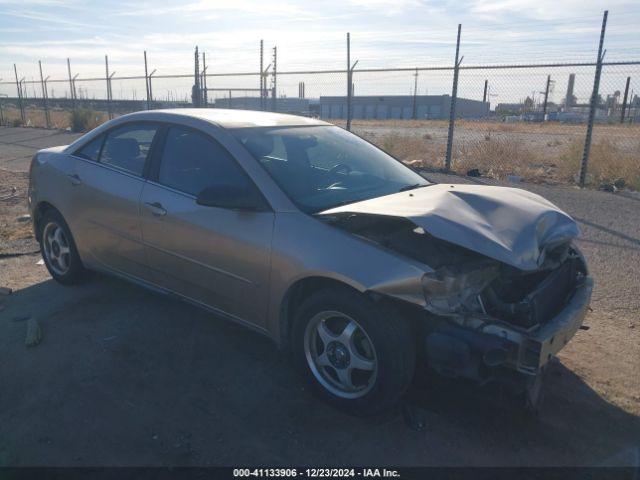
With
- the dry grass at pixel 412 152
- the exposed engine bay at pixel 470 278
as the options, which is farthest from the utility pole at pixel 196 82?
the exposed engine bay at pixel 470 278

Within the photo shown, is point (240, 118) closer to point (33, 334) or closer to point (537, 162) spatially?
point (33, 334)

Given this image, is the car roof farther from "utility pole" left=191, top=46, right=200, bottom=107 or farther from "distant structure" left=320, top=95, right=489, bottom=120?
"distant structure" left=320, top=95, right=489, bottom=120

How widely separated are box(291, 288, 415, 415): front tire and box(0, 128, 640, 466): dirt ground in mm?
157

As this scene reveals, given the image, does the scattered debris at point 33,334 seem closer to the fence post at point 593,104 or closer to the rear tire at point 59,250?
the rear tire at point 59,250

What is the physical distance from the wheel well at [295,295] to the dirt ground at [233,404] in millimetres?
375

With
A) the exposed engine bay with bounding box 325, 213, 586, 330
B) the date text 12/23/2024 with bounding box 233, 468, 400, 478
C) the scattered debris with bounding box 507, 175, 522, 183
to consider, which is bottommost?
the date text 12/23/2024 with bounding box 233, 468, 400, 478

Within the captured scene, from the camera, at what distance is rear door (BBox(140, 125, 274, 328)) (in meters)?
3.29

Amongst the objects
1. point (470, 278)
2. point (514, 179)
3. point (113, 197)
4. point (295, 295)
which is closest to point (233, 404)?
point (295, 295)

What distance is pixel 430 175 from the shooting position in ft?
36.9

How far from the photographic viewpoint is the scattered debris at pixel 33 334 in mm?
3854

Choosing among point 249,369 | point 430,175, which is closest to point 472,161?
point 430,175

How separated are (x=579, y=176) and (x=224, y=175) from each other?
9.01 meters

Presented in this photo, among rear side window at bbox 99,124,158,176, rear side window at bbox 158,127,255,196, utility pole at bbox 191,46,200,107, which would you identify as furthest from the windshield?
utility pole at bbox 191,46,200,107

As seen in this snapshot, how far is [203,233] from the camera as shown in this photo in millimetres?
3500
